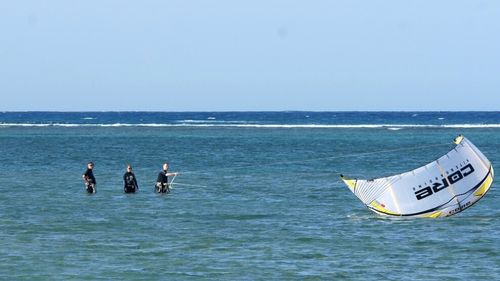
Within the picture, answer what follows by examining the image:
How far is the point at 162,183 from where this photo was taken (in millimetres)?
49875

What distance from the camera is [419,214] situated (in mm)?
38094

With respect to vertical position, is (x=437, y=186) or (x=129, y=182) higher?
(x=437, y=186)

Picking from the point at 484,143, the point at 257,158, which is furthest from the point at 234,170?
the point at 484,143

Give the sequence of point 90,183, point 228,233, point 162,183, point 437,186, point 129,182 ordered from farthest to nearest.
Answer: point 90,183
point 162,183
point 129,182
point 437,186
point 228,233

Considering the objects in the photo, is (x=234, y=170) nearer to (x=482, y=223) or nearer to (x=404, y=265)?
Result: (x=482, y=223)

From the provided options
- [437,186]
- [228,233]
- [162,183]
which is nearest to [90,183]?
[162,183]

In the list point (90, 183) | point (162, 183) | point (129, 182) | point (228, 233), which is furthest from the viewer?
point (90, 183)

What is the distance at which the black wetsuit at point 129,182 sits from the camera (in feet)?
162

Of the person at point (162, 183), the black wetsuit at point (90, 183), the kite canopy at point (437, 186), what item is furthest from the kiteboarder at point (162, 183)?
the kite canopy at point (437, 186)

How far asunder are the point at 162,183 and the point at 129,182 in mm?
1523

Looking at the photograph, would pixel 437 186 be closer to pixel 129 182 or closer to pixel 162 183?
pixel 162 183

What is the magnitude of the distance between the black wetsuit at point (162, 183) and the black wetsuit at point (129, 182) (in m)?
1.05

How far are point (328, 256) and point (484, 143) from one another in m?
88.8

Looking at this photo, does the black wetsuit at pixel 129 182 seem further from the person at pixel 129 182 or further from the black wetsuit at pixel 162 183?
the black wetsuit at pixel 162 183
